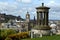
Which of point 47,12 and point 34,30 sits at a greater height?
A: point 47,12

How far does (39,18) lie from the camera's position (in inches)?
1133

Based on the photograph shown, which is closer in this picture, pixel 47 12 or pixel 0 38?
pixel 47 12

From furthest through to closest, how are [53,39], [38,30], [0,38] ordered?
1. [0,38]
2. [38,30]
3. [53,39]

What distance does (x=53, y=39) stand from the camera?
17.1m

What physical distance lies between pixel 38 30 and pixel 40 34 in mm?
475

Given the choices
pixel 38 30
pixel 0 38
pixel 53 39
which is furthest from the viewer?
pixel 0 38

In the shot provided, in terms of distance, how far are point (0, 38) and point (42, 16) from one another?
6723 millimetres

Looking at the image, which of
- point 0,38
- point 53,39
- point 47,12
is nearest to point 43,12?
point 47,12

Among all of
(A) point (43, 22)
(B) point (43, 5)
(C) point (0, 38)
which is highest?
(B) point (43, 5)

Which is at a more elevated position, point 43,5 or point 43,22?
point 43,5

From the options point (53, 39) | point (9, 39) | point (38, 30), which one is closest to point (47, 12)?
point (38, 30)

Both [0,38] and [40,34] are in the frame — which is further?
[0,38]

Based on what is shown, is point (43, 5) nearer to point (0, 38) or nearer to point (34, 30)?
point (34, 30)

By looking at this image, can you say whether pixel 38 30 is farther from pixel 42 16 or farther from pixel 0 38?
pixel 0 38
